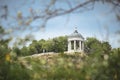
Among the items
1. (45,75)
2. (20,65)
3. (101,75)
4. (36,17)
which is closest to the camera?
(101,75)

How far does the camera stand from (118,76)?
4363mm

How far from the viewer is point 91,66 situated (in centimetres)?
417

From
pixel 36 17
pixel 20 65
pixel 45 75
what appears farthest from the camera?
pixel 20 65

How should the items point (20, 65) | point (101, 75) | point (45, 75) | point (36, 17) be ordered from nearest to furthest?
1. point (101, 75)
2. point (45, 75)
3. point (36, 17)
4. point (20, 65)

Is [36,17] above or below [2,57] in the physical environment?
above

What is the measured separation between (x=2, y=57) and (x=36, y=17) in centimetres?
99

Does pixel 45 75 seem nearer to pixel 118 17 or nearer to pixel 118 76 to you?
pixel 118 76

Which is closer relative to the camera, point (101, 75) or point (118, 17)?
point (101, 75)

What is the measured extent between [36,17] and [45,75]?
777 millimetres

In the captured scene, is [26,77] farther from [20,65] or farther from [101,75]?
[101,75]

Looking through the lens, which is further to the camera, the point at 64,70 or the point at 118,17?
the point at 118,17

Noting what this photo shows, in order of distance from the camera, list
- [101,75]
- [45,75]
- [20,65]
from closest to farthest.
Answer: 1. [101,75]
2. [45,75]
3. [20,65]

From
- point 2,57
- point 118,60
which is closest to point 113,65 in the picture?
point 118,60

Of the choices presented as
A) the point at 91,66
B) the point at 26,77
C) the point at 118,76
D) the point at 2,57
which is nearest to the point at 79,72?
the point at 91,66
